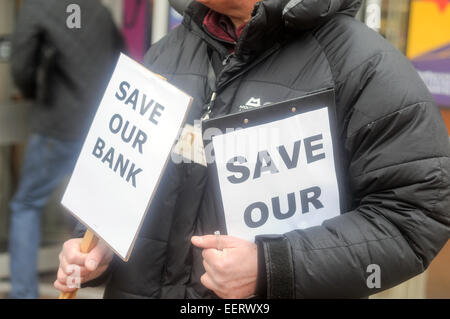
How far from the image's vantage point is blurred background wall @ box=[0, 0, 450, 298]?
3432mm

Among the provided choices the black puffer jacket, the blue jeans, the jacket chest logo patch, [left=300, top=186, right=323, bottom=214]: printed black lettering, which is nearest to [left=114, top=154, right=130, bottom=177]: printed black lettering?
the black puffer jacket

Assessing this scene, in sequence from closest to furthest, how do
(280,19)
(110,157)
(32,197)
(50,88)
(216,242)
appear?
(216,242), (280,19), (110,157), (50,88), (32,197)

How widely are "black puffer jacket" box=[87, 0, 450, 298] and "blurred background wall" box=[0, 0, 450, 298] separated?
1.04 metres

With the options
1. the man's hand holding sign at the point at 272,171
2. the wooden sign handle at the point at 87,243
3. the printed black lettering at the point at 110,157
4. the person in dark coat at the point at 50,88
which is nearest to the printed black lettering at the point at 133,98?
the printed black lettering at the point at 110,157

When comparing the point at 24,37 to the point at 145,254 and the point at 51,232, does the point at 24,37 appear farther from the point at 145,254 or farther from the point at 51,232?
the point at 145,254

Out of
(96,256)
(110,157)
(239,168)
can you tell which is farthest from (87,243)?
(239,168)

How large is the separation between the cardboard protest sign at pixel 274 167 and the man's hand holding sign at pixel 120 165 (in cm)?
16

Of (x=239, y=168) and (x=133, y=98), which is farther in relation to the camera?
(x=133, y=98)

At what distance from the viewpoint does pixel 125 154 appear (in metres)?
1.88

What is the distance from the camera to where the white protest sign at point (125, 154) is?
5.87 feet

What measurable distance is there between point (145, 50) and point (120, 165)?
7.81 ft

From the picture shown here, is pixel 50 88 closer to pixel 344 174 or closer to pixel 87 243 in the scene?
pixel 87 243

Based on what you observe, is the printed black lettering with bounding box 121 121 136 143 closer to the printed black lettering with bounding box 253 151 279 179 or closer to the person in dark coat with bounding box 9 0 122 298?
the printed black lettering with bounding box 253 151 279 179
